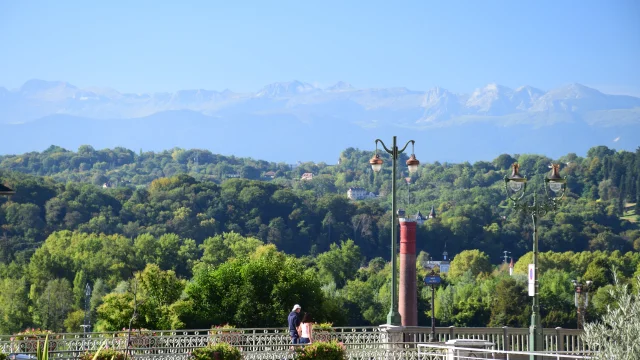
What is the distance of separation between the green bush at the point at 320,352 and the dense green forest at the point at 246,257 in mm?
4351

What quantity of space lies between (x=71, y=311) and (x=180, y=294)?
32599 millimetres

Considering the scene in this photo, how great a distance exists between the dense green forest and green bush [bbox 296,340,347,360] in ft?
14.3

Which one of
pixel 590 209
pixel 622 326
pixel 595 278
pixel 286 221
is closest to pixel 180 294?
pixel 595 278

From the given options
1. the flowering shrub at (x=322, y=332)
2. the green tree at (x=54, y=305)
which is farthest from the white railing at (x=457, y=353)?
the green tree at (x=54, y=305)

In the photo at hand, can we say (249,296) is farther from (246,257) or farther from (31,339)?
(31,339)

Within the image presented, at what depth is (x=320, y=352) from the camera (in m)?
25.8

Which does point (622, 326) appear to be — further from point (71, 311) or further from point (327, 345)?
point (71, 311)

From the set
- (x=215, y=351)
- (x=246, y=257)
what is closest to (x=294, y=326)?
(x=215, y=351)

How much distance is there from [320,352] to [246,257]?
6607 centimetres

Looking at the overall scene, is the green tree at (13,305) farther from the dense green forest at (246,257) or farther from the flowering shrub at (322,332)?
the flowering shrub at (322,332)

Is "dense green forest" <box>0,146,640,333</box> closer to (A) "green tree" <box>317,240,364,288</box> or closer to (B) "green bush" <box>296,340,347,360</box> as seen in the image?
(A) "green tree" <box>317,240,364,288</box>

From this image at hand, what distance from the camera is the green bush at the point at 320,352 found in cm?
2581

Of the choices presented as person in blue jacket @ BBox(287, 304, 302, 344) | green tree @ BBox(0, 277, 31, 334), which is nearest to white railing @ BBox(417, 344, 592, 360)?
person in blue jacket @ BBox(287, 304, 302, 344)

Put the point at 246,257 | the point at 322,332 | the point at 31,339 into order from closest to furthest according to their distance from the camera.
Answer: the point at 31,339 < the point at 322,332 < the point at 246,257
